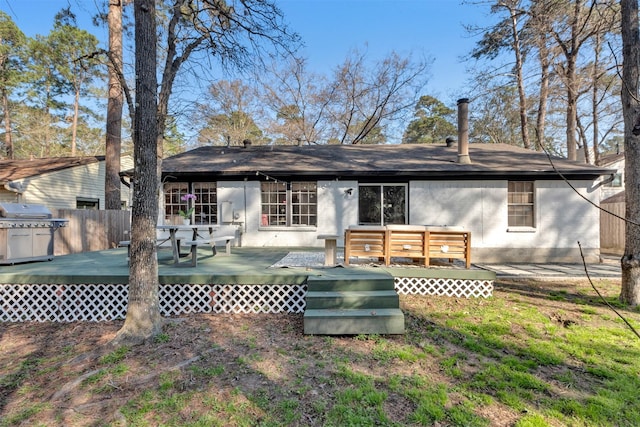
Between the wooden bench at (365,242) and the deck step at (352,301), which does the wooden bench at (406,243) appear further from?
the deck step at (352,301)

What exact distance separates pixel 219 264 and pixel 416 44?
1625cm

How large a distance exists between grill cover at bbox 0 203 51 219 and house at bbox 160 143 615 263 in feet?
9.83

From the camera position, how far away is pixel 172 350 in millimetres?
3676

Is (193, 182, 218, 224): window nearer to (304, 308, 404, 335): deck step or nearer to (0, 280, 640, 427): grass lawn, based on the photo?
(0, 280, 640, 427): grass lawn

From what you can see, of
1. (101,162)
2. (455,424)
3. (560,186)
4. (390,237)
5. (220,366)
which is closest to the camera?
(455,424)

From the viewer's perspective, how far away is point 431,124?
2181 centimetres

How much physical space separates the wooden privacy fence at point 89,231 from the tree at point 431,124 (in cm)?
1746

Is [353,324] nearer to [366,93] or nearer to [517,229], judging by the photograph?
[517,229]

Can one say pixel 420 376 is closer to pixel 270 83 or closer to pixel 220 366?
pixel 220 366

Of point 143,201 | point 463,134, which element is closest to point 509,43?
point 463,134

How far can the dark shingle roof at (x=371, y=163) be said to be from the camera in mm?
8266

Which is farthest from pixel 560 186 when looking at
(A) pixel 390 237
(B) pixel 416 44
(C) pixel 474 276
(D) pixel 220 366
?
(B) pixel 416 44

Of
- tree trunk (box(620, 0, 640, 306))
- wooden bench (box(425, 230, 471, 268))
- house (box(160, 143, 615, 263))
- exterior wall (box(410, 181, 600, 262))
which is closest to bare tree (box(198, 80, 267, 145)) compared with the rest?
house (box(160, 143, 615, 263))

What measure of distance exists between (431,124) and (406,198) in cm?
1513
